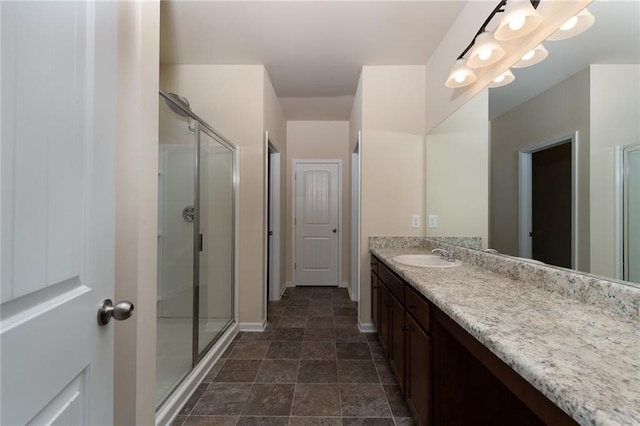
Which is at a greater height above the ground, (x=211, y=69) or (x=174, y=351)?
(x=211, y=69)

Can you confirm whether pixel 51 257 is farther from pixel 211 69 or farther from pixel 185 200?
pixel 211 69

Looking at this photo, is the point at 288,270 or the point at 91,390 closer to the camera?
the point at 91,390

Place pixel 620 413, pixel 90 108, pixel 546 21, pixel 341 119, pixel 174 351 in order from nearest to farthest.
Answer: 1. pixel 620 413
2. pixel 90 108
3. pixel 546 21
4. pixel 174 351
5. pixel 341 119

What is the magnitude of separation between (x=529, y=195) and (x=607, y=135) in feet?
1.42

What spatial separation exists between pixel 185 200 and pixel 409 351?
1.82 meters

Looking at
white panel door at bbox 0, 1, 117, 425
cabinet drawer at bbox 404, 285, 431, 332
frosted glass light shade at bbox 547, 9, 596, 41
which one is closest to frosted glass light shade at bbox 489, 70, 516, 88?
frosted glass light shade at bbox 547, 9, 596, 41

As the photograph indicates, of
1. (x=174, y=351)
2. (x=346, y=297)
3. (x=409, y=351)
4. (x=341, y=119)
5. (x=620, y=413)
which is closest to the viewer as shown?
(x=620, y=413)

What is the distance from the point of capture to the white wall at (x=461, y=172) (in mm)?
1627

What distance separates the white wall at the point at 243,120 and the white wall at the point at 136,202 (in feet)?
4.55

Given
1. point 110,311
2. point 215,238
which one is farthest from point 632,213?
point 215,238

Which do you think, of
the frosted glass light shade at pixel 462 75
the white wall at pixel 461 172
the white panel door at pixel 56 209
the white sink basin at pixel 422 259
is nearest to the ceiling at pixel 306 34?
the frosted glass light shade at pixel 462 75

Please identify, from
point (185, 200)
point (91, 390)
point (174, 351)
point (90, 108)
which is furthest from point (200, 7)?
point (174, 351)

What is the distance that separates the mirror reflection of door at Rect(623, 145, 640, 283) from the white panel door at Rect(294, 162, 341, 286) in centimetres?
317

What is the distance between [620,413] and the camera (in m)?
0.43
